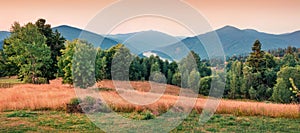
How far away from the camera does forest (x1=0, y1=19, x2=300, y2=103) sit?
27717 millimetres

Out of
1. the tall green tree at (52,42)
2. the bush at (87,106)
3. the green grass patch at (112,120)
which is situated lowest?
the green grass patch at (112,120)

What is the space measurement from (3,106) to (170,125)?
28.7 ft

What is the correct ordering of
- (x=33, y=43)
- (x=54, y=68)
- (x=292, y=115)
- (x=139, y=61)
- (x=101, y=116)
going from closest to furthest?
(x=101, y=116) → (x=292, y=115) → (x=33, y=43) → (x=54, y=68) → (x=139, y=61)

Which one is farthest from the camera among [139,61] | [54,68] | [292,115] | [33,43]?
[139,61]

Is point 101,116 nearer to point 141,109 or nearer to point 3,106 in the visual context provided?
point 141,109

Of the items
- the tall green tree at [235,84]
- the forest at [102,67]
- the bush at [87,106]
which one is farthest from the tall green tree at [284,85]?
the bush at [87,106]

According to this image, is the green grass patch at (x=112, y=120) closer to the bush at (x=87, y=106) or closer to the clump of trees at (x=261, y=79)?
the bush at (x=87, y=106)

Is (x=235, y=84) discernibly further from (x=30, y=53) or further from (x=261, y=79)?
(x=30, y=53)

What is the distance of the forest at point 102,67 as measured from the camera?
27717 millimetres

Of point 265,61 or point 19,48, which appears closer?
point 19,48

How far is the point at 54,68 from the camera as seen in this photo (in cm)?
4625

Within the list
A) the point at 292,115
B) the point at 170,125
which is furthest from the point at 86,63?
the point at 292,115

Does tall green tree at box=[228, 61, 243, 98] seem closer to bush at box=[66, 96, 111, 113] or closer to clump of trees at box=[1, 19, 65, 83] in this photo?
clump of trees at box=[1, 19, 65, 83]

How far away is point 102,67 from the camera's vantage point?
4272 cm
